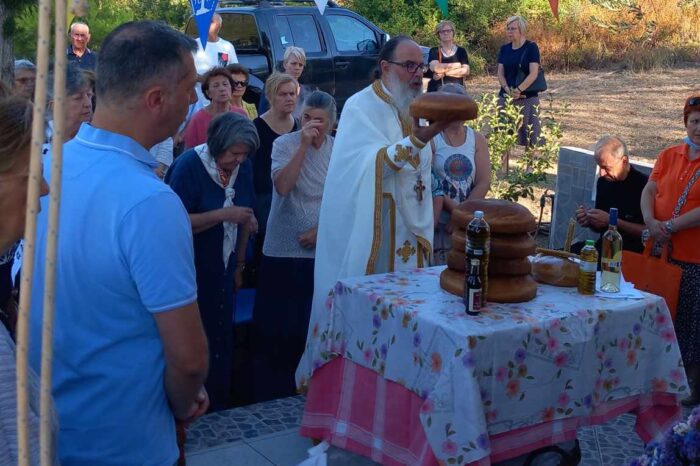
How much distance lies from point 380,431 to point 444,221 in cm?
208

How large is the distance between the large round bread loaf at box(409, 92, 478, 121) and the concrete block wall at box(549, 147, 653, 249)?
329cm

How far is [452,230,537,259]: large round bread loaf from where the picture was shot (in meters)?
3.44

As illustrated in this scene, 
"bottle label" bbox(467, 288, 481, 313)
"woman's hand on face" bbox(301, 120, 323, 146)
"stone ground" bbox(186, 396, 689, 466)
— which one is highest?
"woman's hand on face" bbox(301, 120, 323, 146)

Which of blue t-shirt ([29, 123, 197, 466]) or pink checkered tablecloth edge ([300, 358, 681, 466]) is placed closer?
blue t-shirt ([29, 123, 197, 466])

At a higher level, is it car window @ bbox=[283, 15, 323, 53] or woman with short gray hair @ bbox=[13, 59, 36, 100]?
car window @ bbox=[283, 15, 323, 53]

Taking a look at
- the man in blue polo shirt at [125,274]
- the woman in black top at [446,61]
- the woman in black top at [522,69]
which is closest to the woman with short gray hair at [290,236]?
the man in blue polo shirt at [125,274]

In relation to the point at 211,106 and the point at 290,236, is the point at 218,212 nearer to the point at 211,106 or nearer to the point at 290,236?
the point at 290,236

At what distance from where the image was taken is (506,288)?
3475 mm

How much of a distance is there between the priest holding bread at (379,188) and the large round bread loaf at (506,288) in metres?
0.78

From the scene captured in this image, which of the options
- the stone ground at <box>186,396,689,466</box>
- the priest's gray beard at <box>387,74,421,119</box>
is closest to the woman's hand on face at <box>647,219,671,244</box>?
the stone ground at <box>186,396,689,466</box>

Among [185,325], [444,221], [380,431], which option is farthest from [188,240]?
[444,221]

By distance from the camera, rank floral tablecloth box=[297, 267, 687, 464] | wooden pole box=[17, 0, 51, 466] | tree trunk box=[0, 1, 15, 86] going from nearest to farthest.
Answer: wooden pole box=[17, 0, 51, 466] → floral tablecloth box=[297, 267, 687, 464] → tree trunk box=[0, 1, 15, 86]

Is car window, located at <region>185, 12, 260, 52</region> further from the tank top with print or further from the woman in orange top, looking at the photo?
the woman in orange top

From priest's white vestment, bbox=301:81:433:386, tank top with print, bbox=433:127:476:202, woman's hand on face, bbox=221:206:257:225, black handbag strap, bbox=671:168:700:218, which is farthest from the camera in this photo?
tank top with print, bbox=433:127:476:202
